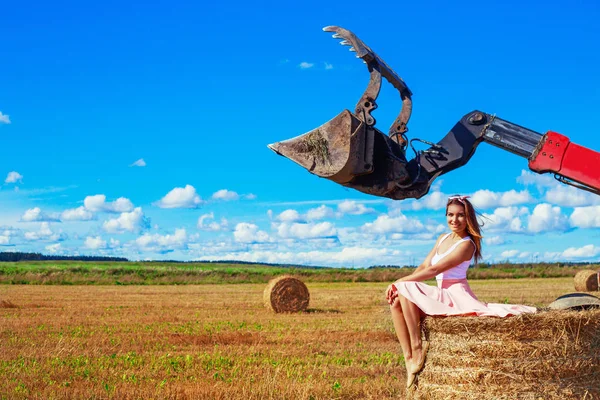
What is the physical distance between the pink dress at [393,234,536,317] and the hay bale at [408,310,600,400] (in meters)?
0.10

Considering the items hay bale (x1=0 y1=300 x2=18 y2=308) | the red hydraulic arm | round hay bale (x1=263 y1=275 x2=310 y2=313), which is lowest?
hay bale (x1=0 y1=300 x2=18 y2=308)

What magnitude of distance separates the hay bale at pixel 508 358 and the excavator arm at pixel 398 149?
2018 millimetres

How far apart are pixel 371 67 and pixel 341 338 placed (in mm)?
5691

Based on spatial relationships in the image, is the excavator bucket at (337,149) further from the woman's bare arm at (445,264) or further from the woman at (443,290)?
the woman's bare arm at (445,264)

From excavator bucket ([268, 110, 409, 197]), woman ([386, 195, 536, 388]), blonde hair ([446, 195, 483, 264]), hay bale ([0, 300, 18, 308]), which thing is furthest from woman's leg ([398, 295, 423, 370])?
hay bale ([0, 300, 18, 308])

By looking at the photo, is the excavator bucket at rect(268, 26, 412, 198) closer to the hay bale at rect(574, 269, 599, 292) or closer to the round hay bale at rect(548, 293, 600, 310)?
the round hay bale at rect(548, 293, 600, 310)

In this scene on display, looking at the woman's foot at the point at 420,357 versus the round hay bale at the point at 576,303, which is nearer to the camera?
the woman's foot at the point at 420,357

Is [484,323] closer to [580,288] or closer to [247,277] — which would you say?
[580,288]

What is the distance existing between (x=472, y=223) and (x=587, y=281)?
869 inches

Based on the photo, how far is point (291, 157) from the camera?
713cm

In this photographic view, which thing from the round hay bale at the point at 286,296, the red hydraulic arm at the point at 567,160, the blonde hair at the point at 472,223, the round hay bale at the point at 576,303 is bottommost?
the round hay bale at the point at 286,296

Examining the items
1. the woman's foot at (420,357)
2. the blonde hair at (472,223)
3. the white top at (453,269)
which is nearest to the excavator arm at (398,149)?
the blonde hair at (472,223)

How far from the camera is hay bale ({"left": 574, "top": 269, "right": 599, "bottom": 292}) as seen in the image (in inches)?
1016

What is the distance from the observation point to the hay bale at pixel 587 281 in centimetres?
2581
